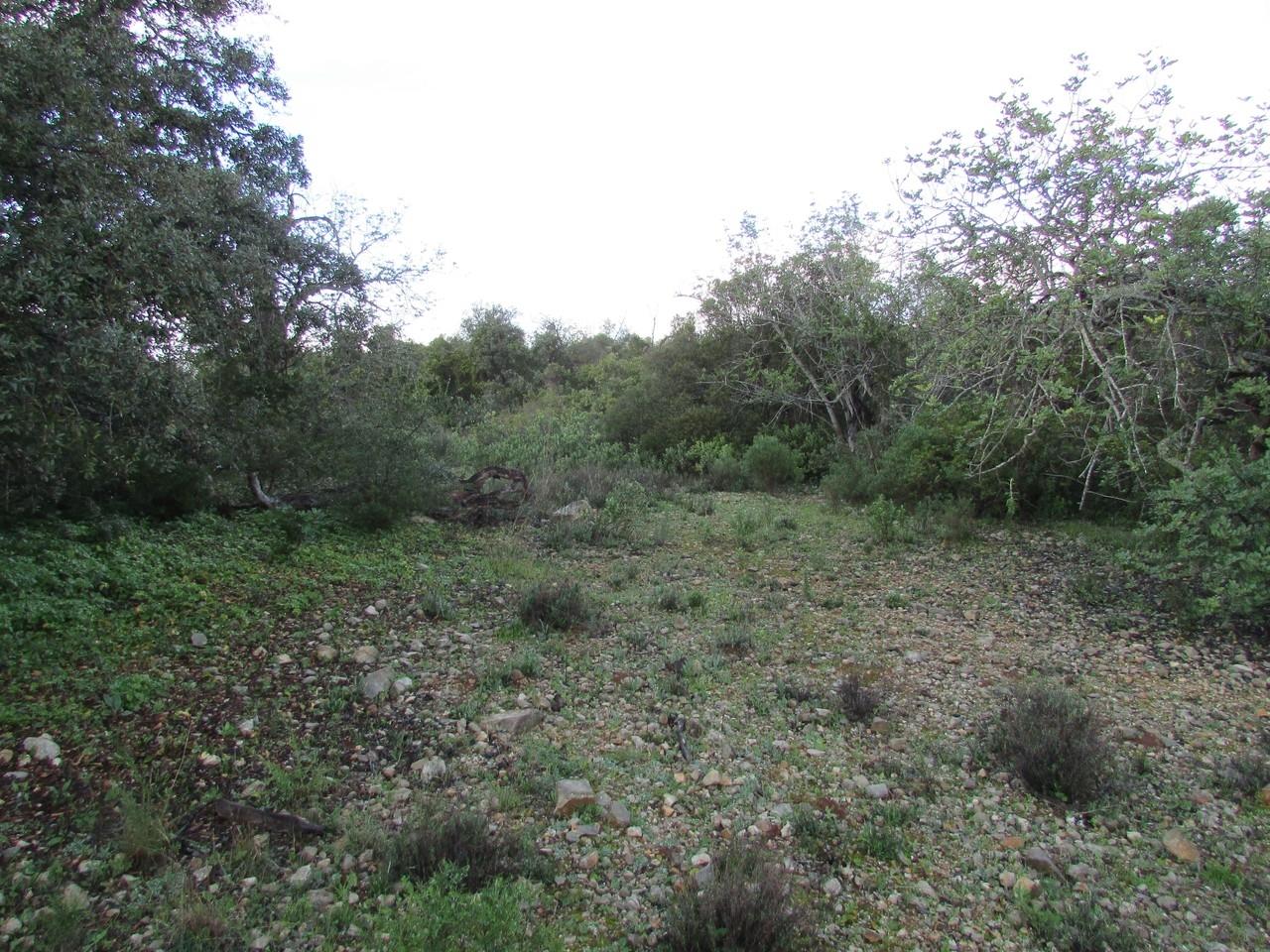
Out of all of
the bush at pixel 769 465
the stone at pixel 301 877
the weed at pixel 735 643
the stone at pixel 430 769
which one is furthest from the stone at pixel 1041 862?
the bush at pixel 769 465

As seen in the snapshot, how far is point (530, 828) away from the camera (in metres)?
3.20

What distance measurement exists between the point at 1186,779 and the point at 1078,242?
4.59 metres

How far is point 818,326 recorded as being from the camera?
13898 millimetres

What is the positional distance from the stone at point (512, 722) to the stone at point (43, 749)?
6.42ft

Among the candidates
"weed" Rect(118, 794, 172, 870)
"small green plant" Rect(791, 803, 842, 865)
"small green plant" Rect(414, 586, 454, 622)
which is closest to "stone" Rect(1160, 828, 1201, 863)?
"small green plant" Rect(791, 803, 842, 865)

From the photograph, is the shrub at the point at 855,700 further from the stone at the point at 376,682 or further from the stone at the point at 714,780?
the stone at the point at 376,682

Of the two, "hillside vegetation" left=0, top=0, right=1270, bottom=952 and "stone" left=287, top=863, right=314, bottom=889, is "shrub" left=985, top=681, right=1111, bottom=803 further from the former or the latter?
"stone" left=287, top=863, right=314, bottom=889

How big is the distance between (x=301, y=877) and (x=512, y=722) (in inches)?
56.2

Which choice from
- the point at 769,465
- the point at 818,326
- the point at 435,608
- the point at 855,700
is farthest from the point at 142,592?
the point at 818,326

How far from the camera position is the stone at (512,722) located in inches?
160

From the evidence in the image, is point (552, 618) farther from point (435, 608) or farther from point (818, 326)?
point (818, 326)

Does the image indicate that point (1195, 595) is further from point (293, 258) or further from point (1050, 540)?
point (293, 258)

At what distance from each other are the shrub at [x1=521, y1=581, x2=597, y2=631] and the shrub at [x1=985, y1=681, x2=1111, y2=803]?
9.53 ft

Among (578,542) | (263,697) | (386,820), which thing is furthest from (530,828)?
(578,542)
